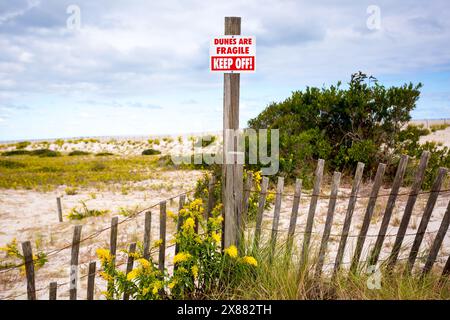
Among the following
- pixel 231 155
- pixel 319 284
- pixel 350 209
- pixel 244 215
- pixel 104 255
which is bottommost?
pixel 319 284

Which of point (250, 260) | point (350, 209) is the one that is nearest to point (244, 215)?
point (250, 260)

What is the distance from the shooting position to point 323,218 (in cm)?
695

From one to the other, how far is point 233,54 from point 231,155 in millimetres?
1021

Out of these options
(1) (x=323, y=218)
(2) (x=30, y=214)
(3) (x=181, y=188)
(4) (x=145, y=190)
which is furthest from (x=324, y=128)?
(2) (x=30, y=214)

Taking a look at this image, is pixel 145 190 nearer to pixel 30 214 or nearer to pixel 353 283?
pixel 30 214

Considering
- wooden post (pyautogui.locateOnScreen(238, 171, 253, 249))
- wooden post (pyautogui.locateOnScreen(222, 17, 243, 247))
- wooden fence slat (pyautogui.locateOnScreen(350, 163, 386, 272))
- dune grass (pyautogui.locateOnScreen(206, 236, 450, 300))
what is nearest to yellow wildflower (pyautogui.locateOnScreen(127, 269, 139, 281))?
dune grass (pyautogui.locateOnScreen(206, 236, 450, 300))

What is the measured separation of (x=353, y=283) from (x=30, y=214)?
346 inches

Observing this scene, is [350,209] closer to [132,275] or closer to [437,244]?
[437,244]

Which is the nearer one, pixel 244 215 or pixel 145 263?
pixel 145 263

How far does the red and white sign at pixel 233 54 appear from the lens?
3.63 meters

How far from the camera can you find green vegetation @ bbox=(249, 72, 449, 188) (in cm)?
938

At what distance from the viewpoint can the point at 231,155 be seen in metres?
3.79

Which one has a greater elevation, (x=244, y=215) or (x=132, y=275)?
(x=244, y=215)
